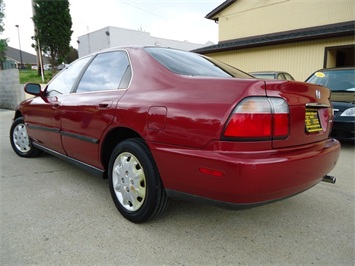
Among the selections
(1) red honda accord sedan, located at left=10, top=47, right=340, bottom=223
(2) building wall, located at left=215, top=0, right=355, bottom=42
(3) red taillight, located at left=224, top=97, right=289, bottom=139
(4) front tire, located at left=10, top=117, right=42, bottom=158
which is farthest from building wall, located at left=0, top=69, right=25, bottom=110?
(3) red taillight, located at left=224, top=97, right=289, bottom=139

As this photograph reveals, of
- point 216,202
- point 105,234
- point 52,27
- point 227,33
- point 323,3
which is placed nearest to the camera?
point 216,202

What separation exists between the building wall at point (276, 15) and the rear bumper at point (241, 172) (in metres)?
12.7

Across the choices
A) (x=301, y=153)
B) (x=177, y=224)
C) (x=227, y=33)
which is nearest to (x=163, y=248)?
(x=177, y=224)

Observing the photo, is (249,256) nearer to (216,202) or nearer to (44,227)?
(216,202)

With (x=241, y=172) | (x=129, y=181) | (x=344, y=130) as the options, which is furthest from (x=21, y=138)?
(x=344, y=130)

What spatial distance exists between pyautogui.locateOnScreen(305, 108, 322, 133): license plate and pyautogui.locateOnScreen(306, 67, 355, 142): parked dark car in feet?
10.6

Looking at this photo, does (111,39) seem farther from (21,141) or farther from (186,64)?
(186,64)

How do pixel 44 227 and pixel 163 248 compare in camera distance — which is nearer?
pixel 163 248

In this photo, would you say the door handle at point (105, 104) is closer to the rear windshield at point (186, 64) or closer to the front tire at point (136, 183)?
the front tire at point (136, 183)

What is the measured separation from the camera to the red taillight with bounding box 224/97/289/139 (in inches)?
65.5

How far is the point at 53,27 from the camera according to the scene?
1864 cm

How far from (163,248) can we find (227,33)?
629 inches

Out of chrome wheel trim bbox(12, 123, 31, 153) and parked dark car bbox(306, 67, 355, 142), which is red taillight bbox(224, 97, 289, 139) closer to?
chrome wheel trim bbox(12, 123, 31, 153)

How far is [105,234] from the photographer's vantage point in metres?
2.12
